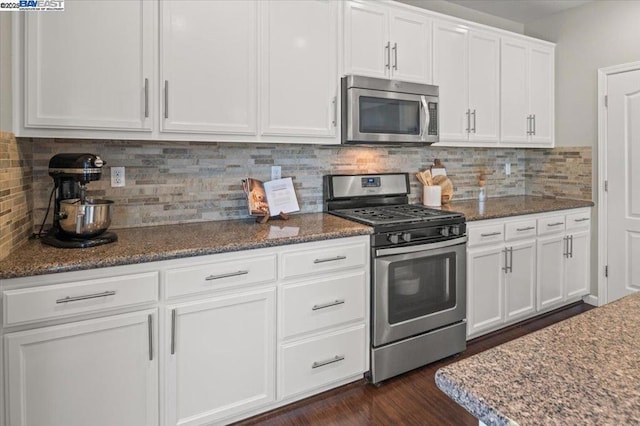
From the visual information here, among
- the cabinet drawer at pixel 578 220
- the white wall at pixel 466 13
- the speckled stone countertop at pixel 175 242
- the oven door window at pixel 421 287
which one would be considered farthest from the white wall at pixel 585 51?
the speckled stone countertop at pixel 175 242

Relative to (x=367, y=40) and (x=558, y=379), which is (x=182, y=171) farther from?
(x=558, y=379)

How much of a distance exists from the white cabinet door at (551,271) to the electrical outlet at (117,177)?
10.2 ft

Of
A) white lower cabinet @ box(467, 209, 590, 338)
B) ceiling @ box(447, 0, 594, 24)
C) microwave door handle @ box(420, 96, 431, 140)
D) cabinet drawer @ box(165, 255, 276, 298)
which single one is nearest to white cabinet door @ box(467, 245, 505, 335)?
white lower cabinet @ box(467, 209, 590, 338)

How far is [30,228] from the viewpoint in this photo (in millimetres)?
1977

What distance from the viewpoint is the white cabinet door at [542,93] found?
363 cm

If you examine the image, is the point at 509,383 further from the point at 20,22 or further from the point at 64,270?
the point at 20,22

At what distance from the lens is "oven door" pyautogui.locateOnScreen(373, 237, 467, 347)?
231 cm

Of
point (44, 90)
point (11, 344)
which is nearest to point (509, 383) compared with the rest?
point (11, 344)

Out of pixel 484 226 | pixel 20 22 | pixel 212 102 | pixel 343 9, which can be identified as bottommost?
pixel 484 226

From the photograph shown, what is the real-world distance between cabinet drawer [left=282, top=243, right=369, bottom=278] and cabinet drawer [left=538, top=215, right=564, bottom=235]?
180 centimetres

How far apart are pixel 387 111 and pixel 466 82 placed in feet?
3.08

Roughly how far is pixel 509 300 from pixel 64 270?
2.92 m

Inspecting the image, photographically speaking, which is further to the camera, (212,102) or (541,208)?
(541,208)

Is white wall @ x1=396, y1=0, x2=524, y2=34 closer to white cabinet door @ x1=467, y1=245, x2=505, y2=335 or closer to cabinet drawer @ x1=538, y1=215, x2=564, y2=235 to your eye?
cabinet drawer @ x1=538, y1=215, x2=564, y2=235
